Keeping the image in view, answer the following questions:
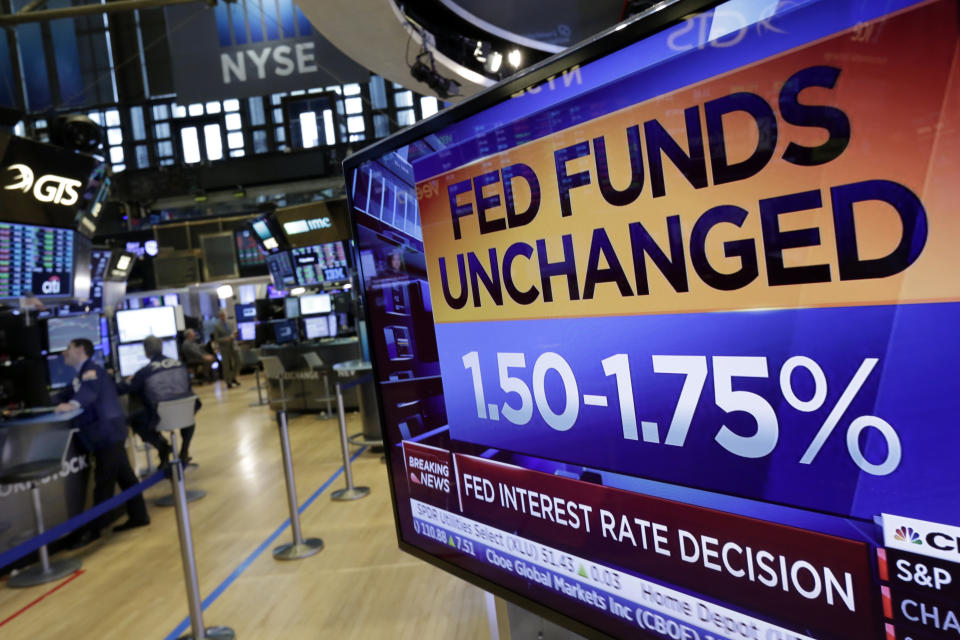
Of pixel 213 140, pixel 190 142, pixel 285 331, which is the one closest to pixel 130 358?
pixel 285 331

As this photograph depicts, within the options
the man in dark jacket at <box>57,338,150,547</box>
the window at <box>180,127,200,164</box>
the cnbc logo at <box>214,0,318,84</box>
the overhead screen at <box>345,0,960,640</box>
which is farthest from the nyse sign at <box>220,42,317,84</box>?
the window at <box>180,127,200,164</box>

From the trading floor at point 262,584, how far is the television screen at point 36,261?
2099mm

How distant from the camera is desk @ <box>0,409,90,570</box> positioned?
4.09m

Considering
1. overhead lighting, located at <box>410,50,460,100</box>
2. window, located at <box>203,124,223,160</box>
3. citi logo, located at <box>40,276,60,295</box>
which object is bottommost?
citi logo, located at <box>40,276,60,295</box>

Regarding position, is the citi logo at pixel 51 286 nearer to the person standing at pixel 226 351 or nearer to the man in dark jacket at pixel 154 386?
the man in dark jacket at pixel 154 386

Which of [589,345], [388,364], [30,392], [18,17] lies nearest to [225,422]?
[30,392]

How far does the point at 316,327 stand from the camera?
1048 cm

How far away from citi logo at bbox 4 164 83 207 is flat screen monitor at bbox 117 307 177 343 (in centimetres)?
349

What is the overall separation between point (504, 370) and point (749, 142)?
0.55m

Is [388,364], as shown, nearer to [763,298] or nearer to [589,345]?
[589,345]

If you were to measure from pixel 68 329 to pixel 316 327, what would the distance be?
451cm

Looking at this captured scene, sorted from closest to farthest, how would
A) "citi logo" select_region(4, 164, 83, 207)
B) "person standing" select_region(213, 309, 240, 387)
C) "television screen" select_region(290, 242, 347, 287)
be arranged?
"citi logo" select_region(4, 164, 83, 207)
"television screen" select_region(290, 242, 347, 287)
"person standing" select_region(213, 309, 240, 387)

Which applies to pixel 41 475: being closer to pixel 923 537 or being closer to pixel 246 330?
pixel 923 537

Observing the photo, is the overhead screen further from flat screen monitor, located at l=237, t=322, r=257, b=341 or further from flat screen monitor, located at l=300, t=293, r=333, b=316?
flat screen monitor, located at l=237, t=322, r=257, b=341
